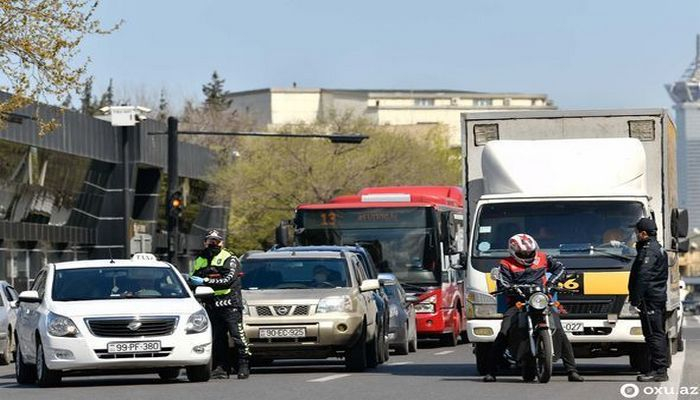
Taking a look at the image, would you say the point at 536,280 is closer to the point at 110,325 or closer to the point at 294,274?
the point at 110,325

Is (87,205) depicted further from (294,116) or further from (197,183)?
(294,116)

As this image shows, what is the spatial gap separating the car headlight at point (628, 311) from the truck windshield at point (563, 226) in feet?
2.03

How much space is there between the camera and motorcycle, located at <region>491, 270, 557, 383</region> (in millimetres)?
19875

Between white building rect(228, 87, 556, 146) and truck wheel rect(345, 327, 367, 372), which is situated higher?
white building rect(228, 87, 556, 146)

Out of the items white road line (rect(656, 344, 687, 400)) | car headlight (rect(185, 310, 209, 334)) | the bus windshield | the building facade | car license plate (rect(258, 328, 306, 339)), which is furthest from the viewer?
the building facade

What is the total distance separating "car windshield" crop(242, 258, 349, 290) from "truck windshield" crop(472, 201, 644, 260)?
2.86 meters

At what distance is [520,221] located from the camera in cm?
2222

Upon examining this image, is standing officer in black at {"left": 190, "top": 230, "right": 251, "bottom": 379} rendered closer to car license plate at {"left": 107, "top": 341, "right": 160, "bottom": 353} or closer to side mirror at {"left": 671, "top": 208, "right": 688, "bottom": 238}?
car license plate at {"left": 107, "top": 341, "right": 160, "bottom": 353}

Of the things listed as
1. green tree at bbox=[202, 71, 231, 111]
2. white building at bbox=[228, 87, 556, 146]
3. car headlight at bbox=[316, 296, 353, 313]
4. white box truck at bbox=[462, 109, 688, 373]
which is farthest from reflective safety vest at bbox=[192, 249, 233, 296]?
white building at bbox=[228, 87, 556, 146]

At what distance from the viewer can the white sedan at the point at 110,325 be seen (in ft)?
68.0

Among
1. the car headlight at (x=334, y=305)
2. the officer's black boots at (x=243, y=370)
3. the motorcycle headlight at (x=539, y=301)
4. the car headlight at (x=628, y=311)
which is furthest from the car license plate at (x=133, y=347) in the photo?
the car headlight at (x=628, y=311)

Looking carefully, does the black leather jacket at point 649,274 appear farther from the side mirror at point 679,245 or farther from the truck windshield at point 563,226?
the side mirror at point 679,245

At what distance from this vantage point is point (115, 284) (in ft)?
72.7
